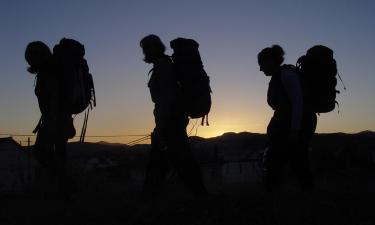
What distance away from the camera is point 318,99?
6602 millimetres

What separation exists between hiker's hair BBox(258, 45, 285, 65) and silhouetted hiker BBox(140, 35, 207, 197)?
108 centimetres

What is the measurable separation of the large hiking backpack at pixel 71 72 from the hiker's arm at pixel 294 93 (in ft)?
7.49

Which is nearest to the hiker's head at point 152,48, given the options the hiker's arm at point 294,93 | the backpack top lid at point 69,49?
the backpack top lid at point 69,49

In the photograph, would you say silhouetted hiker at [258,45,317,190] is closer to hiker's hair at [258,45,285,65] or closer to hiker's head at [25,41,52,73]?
hiker's hair at [258,45,285,65]

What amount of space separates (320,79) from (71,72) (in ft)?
9.09

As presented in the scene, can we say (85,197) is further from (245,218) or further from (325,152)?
(325,152)

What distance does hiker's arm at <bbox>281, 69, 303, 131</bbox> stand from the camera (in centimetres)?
617

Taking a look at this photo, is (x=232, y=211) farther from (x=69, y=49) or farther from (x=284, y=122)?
(x=69, y=49)

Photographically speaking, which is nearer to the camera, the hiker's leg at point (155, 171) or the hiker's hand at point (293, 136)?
the hiker's hand at point (293, 136)

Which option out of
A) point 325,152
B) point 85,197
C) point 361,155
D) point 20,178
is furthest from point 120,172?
point 85,197

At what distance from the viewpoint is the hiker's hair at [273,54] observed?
6676mm

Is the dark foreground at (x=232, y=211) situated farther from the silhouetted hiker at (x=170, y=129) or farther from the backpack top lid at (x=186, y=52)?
the backpack top lid at (x=186, y=52)

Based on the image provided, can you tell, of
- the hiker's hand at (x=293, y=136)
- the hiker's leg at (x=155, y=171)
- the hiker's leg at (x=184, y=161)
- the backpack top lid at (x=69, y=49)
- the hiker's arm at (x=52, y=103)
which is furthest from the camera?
the backpack top lid at (x=69, y=49)

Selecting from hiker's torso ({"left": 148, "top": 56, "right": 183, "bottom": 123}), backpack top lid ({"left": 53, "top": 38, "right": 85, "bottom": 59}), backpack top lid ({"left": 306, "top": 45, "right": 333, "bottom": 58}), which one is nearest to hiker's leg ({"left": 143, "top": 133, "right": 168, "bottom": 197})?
hiker's torso ({"left": 148, "top": 56, "right": 183, "bottom": 123})
